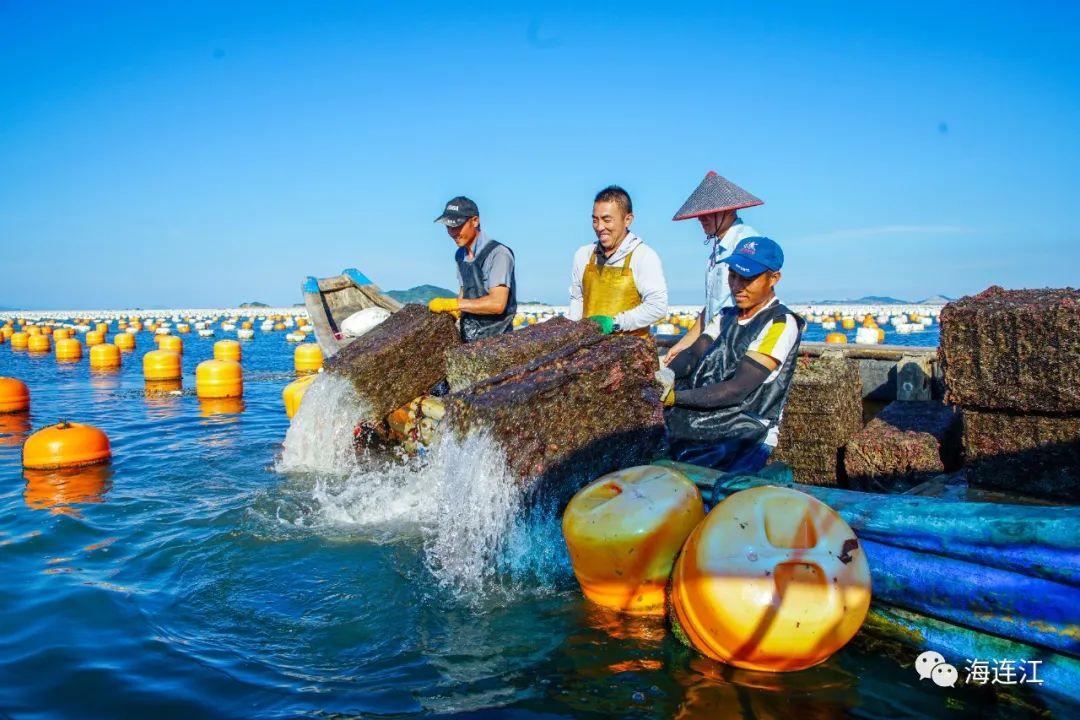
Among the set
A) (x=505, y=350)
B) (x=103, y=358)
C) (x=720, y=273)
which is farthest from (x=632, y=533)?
(x=103, y=358)

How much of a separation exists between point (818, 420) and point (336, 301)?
24.5 ft

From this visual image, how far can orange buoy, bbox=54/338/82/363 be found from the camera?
90.5ft

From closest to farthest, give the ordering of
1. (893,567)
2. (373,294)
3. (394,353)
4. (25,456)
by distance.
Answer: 1. (893,567)
2. (394,353)
3. (25,456)
4. (373,294)

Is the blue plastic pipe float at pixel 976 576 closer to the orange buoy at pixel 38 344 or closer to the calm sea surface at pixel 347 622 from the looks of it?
the calm sea surface at pixel 347 622

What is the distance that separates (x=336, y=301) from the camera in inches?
443

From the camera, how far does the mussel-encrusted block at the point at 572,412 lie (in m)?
4.32

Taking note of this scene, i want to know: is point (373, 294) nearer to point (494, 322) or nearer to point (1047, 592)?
point (494, 322)

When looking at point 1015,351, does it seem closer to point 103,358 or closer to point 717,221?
point 717,221

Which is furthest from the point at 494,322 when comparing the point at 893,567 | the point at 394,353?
the point at 893,567

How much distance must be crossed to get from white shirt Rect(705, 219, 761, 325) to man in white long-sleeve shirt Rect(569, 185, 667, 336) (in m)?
0.51

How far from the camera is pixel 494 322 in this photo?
23.6ft

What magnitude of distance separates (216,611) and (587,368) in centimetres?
282

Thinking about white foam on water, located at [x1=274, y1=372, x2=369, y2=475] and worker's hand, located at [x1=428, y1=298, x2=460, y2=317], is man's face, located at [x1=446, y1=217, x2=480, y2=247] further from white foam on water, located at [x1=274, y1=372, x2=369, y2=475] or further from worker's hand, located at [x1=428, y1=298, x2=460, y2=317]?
white foam on water, located at [x1=274, y1=372, x2=369, y2=475]

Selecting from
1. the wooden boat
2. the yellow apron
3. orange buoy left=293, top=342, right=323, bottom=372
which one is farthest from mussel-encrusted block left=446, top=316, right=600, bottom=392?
orange buoy left=293, top=342, right=323, bottom=372
